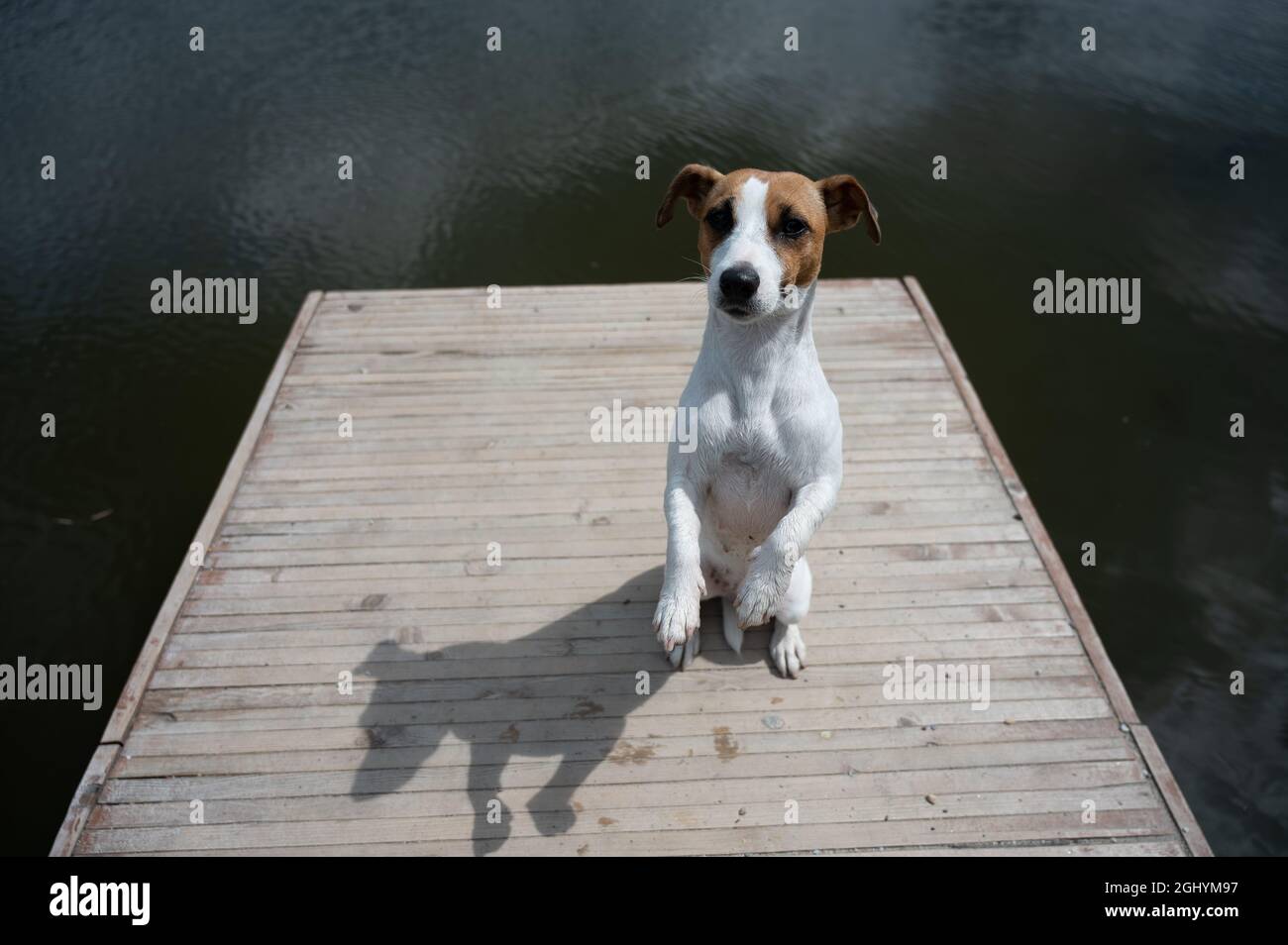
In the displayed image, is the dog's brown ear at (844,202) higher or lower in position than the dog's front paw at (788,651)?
higher

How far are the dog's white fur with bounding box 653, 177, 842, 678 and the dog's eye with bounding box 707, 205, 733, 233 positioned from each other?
0.04 m

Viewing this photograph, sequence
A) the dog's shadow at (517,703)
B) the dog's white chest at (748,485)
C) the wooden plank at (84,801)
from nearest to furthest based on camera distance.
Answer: the dog's white chest at (748,485)
the wooden plank at (84,801)
the dog's shadow at (517,703)

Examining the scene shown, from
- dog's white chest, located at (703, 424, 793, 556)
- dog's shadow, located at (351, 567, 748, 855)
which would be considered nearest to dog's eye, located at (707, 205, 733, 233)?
dog's white chest, located at (703, 424, 793, 556)

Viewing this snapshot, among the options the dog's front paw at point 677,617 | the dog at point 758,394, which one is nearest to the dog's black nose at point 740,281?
the dog at point 758,394

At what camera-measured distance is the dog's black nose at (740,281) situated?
3219 mm

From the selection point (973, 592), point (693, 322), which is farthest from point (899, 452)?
point (693, 322)

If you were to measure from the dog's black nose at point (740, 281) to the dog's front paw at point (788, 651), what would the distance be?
2.11 metres

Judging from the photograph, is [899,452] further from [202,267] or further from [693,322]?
[202,267]

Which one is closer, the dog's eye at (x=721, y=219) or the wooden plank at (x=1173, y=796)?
the dog's eye at (x=721, y=219)

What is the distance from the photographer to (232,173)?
37.8 ft

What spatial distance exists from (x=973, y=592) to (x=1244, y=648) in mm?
3297

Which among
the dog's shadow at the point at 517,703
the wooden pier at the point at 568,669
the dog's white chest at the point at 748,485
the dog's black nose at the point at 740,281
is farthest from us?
the dog's shadow at the point at 517,703

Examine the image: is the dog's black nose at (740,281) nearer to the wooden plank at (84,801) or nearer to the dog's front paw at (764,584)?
the dog's front paw at (764,584)

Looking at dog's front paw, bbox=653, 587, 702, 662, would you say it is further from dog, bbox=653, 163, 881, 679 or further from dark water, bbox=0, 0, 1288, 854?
dark water, bbox=0, 0, 1288, 854
